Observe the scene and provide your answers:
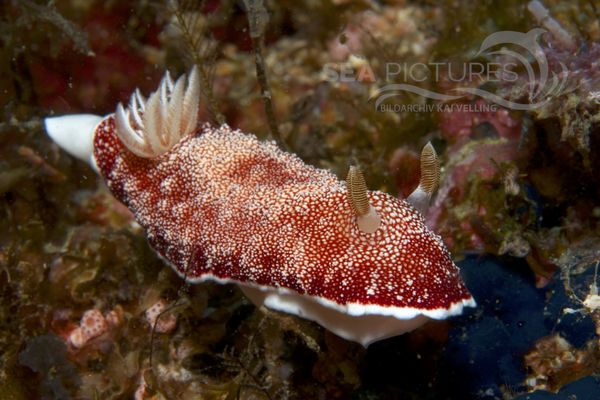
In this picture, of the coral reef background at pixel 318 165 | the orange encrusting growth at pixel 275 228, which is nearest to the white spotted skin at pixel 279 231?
the orange encrusting growth at pixel 275 228

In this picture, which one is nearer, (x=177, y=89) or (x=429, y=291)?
(x=429, y=291)

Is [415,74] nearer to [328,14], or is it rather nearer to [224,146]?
[328,14]

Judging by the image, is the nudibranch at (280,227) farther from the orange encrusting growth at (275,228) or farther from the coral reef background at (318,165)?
the coral reef background at (318,165)

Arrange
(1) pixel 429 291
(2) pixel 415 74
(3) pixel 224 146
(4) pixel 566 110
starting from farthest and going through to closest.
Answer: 1. (2) pixel 415 74
2. (3) pixel 224 146
3. (4) pixel 566 110
4. (1) pixel 429 291

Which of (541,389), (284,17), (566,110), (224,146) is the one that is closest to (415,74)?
(284,17)

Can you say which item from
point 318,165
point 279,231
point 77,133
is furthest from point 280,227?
point 77,133

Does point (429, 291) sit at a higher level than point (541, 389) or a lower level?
higher

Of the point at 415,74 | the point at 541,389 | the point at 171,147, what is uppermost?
the point at 415,74

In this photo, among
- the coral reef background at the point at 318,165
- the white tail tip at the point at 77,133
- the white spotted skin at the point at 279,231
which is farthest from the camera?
the white tail tip at the point at 77,133
